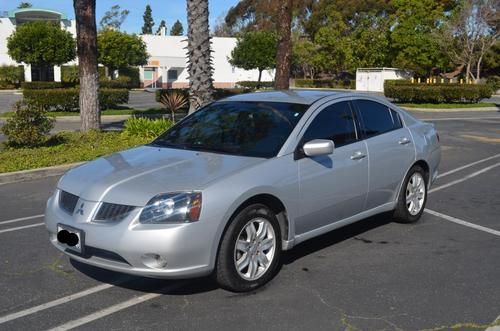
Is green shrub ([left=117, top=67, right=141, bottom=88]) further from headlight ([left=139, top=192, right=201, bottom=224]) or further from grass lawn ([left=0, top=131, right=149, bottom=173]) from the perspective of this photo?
headlight ([left=139, top=192, right=201, bottom=224])

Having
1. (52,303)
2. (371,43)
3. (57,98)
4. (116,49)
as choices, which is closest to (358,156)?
(52,303)

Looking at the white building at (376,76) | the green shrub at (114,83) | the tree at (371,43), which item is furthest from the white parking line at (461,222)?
the tree at (371,43)

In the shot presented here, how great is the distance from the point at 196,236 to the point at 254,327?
75 cm

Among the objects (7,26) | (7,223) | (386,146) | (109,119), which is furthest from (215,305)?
(7,26)

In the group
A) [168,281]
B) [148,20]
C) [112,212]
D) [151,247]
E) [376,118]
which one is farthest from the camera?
[148,20]

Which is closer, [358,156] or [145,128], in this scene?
[358,156]

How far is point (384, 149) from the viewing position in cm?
600

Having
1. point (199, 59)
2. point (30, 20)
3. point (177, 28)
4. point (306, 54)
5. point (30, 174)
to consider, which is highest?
point (177, 28)

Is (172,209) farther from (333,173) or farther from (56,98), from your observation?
(56,98)

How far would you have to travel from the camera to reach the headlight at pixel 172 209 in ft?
13.5

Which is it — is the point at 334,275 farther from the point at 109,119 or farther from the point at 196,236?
the point at 109,119

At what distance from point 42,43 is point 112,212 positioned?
43.1m

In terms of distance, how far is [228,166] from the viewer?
4.61 m

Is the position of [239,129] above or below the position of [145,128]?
above
